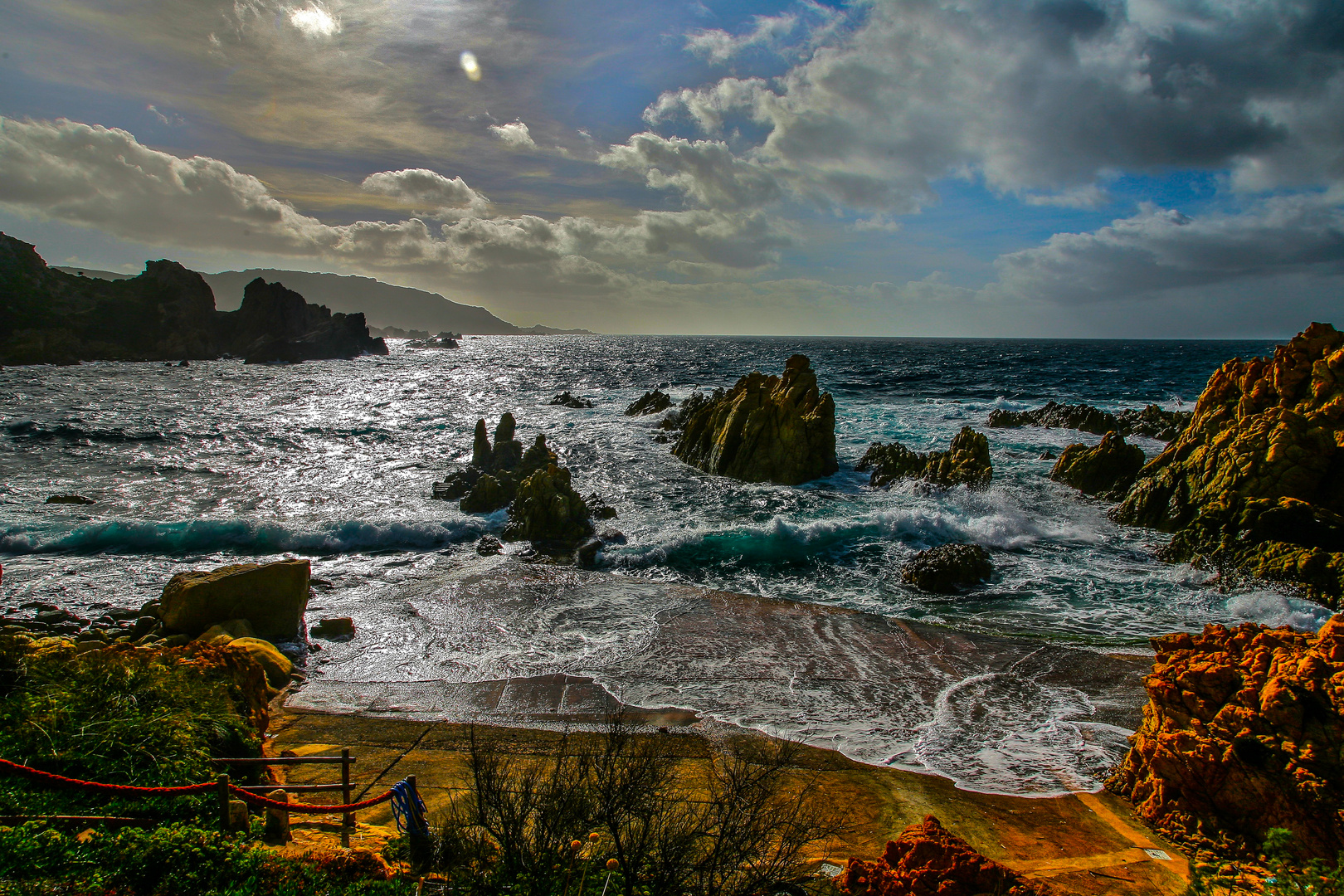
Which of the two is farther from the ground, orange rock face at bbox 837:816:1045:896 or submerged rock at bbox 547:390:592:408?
submerged rock at bbox 547:390:592:408

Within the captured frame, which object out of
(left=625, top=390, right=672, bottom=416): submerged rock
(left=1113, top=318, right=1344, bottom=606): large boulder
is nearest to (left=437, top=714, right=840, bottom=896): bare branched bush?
(left=1113, top=318, right=1344, bottom=606): large boulder

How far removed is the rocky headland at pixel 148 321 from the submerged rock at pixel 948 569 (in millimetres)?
99607

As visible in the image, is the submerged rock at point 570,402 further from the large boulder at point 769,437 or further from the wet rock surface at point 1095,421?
the wet rock surface at point 1095,421

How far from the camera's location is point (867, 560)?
16.1 metres

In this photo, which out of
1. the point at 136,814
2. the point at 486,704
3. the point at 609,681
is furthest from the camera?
the point at 609,681

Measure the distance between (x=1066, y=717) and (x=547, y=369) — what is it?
Answer: 261ft

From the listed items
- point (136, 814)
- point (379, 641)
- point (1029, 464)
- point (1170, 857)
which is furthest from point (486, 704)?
point (1029, 464)

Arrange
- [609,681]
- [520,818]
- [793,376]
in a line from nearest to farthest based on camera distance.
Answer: [520,818], [609,681], [793,376]

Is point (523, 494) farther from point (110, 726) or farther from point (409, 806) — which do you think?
point (409, 806)

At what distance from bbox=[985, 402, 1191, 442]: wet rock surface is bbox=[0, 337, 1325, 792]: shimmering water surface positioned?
53.5 inches

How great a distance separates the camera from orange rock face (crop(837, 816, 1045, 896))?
4.77 m

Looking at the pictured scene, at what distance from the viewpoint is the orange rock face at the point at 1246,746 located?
5785 millimetres

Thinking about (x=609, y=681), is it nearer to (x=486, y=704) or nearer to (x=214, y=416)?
(x=486, y=704)

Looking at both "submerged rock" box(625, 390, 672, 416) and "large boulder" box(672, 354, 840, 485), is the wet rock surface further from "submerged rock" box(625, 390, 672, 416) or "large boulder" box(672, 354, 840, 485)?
"submerged rock" box(625, 390, 672, 416)
